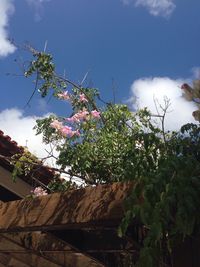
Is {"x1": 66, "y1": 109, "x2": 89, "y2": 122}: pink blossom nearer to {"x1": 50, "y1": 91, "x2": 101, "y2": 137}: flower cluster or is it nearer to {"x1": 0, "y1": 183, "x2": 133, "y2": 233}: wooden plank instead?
{"x1": 50, "y1": 91, "x2": 101, "y2": 137}: flower cluster

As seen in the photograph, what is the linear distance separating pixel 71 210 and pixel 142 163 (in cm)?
60

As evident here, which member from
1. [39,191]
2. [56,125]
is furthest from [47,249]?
[56,125]

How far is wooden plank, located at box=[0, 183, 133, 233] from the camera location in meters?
3.10

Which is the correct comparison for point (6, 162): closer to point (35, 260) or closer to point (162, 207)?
point (35, 260)

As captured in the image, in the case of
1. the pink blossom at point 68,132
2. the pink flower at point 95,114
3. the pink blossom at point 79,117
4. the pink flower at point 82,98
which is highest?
the pink flower at point 82,98

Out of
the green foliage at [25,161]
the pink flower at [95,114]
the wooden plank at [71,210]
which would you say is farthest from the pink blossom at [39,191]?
the wooden plank at [71,210]

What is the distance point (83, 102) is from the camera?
6512 millimetres

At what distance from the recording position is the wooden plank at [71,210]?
310cm

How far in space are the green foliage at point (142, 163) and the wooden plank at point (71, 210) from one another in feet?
0.66

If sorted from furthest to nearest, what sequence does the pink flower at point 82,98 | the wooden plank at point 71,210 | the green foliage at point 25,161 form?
1. the pink flower at point 82,98
2. the green foliage at point 25,161
3. the wooden plank at point 71,210

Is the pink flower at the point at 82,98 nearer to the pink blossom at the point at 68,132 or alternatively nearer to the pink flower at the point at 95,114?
the pink flower at the point at 95,114

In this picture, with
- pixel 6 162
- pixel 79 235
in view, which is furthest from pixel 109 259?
pixel 6 162

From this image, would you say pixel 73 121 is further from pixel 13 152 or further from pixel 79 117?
pixel 13 152

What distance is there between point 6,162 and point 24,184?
47 cm
